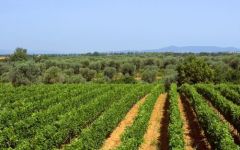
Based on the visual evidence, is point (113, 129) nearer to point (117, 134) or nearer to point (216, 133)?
point (117, 134)

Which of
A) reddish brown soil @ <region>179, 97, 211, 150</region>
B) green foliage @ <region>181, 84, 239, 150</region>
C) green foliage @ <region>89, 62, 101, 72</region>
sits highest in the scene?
green foliage @ <region>181, 84, 239, 150</region>

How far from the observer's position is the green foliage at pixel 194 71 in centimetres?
6469

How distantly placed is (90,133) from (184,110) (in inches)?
635

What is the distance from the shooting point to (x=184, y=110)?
3559 cm

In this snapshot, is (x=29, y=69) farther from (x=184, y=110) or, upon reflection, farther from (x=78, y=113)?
(x=78, y=113)

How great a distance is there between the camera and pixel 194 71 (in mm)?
65125

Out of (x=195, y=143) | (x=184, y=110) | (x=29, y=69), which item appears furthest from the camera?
(x=29, y=69)

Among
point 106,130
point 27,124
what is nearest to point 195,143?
point 106,130

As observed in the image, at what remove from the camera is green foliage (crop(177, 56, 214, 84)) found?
64.7 metres

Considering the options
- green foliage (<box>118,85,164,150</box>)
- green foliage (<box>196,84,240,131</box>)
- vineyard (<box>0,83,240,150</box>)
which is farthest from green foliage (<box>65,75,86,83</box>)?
green foliage (<box>118,85,164,150</box>)

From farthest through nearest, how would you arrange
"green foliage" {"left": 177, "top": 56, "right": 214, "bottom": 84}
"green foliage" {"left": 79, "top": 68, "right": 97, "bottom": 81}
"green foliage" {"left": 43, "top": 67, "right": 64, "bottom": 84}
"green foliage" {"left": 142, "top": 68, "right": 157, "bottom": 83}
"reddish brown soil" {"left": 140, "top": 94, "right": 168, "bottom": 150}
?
"green foliage" {"left": 79, "top": 68, "right": 97, "bottom": 81}, "green foliage" {"left": 142, "top": 68, "right": 157, "bottom": 83}, "green foliage" {"left": 43, "top": 67, "right": 64, "bottom": 84}, "green foliage" {"left": 177, "top": 56, "right": 214, "bottom": 84}, "reddish brown soil" {"left": 140, "top": 94, "right": 168, "bottom": 150}

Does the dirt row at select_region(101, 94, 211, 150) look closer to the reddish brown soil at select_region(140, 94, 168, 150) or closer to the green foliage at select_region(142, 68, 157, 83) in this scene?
→ the reddish brown soil at select_region(140, 94, 168, 150)

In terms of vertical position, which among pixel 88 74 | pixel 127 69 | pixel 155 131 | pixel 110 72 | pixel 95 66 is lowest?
pixel 88 74

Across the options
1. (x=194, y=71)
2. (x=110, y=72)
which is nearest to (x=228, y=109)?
(x=194, y=71)
